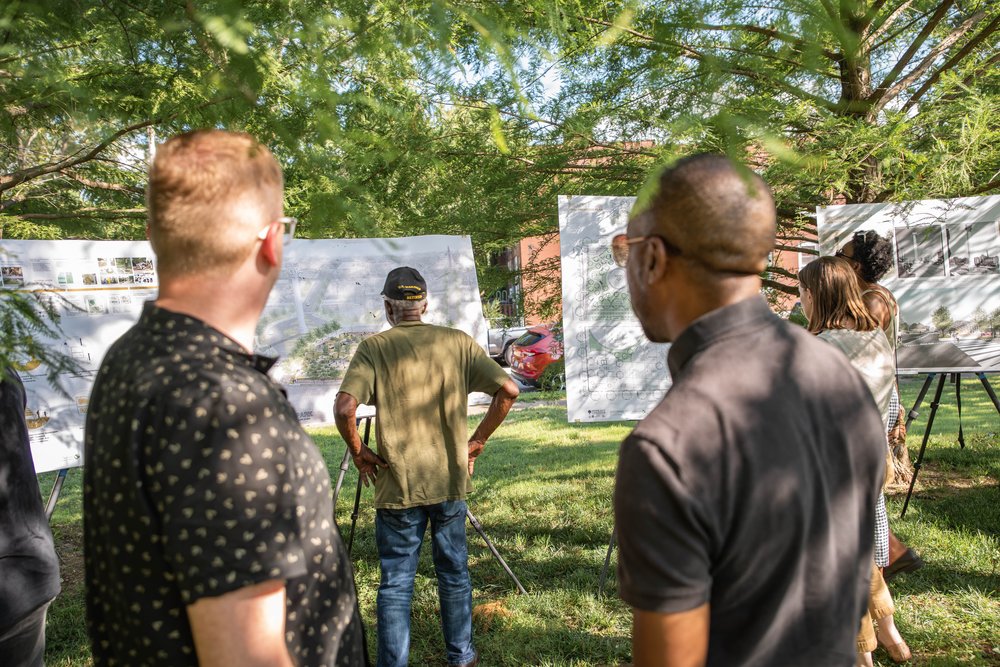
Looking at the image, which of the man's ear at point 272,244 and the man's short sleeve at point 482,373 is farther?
the man's short sleeve at point 482,373

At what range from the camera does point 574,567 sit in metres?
4.79

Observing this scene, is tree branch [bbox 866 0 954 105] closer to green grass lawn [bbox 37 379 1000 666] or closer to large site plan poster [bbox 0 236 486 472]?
large site plan poster [bbox 0 236 486 472]

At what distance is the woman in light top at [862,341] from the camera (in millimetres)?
3221

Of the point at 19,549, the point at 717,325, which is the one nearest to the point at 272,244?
the point at 717,325

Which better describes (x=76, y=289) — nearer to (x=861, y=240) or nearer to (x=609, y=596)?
(x=609, y=596)

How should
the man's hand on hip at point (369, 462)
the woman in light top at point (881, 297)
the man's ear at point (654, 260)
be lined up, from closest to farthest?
the man's ear at point (654, 260) < the man's hand on hip at point (369, 462) < the woman in light top at point (881, 297)

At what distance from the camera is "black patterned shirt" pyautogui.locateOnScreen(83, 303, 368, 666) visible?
109 cm

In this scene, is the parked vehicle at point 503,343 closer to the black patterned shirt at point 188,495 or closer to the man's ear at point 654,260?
the man's ear at point 654,260

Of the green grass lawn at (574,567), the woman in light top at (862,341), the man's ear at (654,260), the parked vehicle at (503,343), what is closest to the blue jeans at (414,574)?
the green grass lawn at (574,567)

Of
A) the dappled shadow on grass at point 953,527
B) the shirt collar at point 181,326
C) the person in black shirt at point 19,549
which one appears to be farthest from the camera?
the dappled shadow on grass at point 953,527

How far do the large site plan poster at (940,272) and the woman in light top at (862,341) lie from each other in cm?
134

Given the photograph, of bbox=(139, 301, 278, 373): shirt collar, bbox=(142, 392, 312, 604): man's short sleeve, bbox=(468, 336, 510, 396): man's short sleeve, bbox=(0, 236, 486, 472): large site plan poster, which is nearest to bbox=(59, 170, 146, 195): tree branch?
bbox=(0, 236, 486, 472): large site plan poster

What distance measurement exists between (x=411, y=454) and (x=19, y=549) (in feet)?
5.56

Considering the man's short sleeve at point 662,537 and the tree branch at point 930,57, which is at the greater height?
the tree branch at point 930,57
